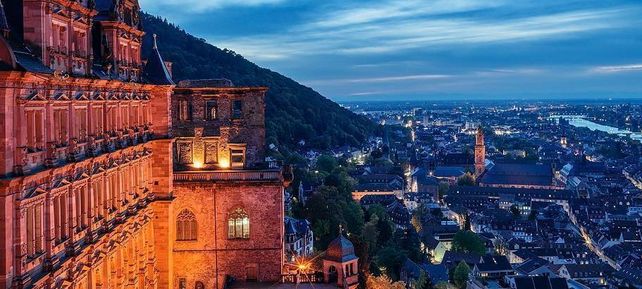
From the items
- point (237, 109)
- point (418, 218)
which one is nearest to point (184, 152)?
point (237, 109)

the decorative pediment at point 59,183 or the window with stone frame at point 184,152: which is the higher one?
the decorative pediment at point 59,183

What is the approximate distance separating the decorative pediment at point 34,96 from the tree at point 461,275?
3698 inches

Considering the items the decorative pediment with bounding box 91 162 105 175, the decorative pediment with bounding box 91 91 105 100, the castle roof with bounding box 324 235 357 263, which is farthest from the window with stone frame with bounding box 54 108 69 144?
the castle roof with bounding box 324 235 357 263

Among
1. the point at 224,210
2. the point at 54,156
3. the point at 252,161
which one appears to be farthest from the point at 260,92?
the point at 54,156

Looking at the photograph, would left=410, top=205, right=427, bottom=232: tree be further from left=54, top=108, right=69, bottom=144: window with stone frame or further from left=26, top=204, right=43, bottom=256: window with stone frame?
left=26, top=204, right=43, bottom=256: window with stone frame

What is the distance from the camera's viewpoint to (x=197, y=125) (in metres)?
49.8

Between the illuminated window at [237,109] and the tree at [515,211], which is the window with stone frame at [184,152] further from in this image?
the tree at [515,211]

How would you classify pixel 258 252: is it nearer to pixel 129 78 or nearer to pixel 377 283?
pixel 129 78

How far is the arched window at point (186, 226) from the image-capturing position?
4669 centimetres

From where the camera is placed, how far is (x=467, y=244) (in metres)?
132

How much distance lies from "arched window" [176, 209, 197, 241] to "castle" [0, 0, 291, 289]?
0.20 feet

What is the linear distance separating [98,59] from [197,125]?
17306 mm

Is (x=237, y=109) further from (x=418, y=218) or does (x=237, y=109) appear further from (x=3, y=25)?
(x=418, y=218)

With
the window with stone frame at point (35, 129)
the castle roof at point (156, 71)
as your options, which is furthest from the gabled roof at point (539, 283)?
the window with stone frame at point (35, 129)
